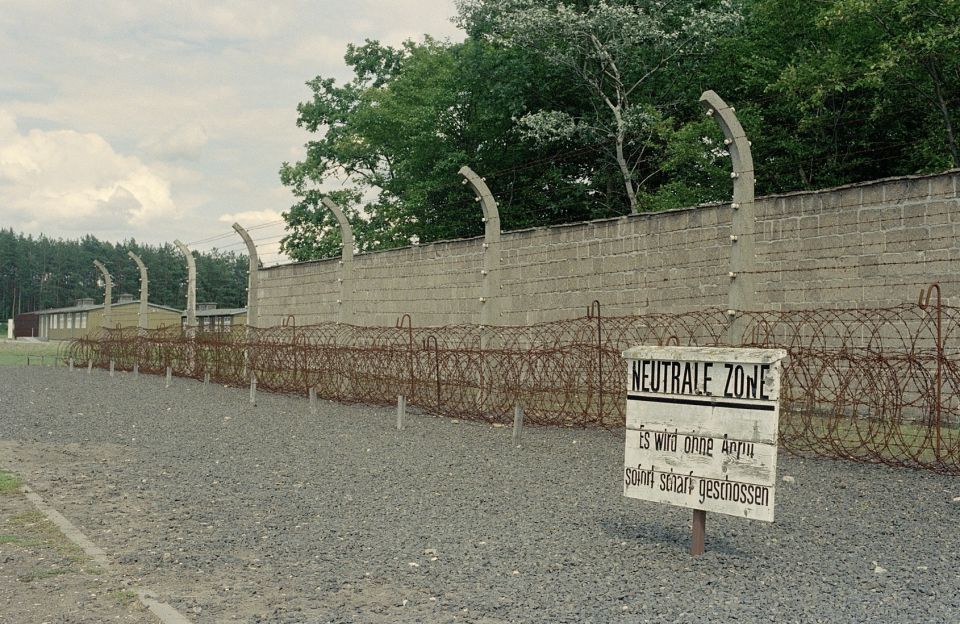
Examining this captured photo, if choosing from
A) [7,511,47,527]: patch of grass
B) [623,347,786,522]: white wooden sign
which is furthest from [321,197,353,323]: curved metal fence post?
[623,347,786,522]: white wooden sign

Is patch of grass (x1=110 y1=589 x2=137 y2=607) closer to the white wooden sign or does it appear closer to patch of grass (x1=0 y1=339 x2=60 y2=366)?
the white wooden sign

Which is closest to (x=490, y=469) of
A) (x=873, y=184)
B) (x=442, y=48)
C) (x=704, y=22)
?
(x=873, y=184)

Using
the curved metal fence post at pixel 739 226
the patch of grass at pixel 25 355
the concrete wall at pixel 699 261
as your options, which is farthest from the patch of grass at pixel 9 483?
the patch of grass at pixel 25 355

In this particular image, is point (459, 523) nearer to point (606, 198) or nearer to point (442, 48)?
point (606, 198)

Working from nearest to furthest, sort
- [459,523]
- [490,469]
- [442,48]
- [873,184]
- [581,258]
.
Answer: [459,523]
[490,469]
[873,184]
[581,258]
[442,48]

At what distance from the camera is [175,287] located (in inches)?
5630

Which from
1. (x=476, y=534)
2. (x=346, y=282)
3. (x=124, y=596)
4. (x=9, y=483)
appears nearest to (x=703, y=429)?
(x=476, y=534)

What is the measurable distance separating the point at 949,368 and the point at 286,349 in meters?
13.4

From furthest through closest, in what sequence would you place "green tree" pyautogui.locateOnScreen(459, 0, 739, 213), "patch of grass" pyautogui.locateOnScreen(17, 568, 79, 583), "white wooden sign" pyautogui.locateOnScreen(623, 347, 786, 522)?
"green tree" pyautogui.locateOnScreen(459, 0, 739, 213) → "white wooden sign" pyautogui.locateOnScreen(623, 347, 786, 522) → "patch of grass" pyautogui.locateOnScreen(17, 568, 79, 583)

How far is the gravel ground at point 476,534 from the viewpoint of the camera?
17.9ft

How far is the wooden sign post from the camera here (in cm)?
623

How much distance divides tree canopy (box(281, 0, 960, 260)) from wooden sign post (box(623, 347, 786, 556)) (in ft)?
62.2

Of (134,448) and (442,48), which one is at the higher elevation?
(442,48)

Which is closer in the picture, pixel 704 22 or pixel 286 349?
pixel 286 349
